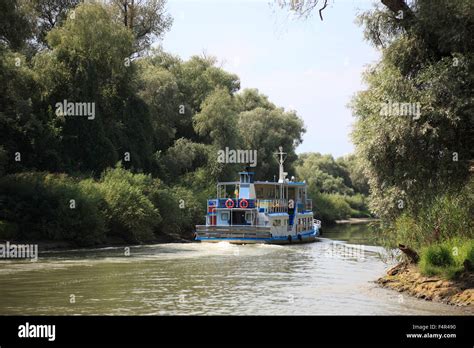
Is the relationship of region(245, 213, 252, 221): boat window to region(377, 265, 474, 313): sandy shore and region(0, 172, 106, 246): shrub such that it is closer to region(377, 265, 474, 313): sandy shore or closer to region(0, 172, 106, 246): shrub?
region(0, 172, 106, 246): shrub

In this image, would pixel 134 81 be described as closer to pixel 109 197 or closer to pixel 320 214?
pixel 109 197

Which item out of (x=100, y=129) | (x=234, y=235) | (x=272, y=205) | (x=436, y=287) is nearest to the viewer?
(x=436, y=287)

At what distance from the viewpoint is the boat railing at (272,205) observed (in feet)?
152

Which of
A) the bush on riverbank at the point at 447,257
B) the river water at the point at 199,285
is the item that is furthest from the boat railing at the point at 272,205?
the bush on riverbank at the point at 447,257

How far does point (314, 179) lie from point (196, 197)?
48.1 metres

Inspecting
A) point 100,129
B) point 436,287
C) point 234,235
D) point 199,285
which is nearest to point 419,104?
point 436,287

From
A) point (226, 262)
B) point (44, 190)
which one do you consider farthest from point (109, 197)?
point (226, 262)

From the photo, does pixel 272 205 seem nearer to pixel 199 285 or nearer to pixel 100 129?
pixel 100 129

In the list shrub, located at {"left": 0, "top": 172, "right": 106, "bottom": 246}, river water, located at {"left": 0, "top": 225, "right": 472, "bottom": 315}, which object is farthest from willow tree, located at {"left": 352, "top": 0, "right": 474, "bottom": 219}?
shrub, located at {"left": 0, "top": 172, "right": 106, "bottom": 246}

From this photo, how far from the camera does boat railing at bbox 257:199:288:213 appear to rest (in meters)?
46.4

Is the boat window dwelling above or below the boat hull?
above

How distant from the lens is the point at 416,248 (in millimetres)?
22391

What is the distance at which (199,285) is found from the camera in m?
23.8

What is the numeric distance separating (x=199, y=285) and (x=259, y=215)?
→ 854 inches
